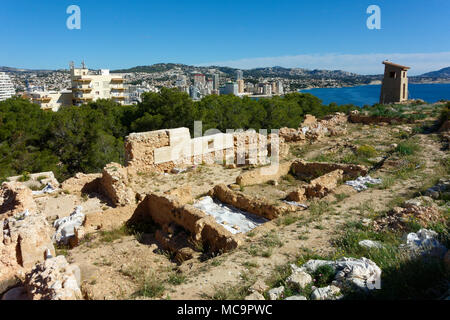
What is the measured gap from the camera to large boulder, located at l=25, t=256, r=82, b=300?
3408 millimetres

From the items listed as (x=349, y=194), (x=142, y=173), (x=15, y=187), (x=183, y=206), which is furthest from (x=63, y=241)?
(x=349, y=194)

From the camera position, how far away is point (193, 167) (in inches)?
481

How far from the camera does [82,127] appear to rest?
709 inches

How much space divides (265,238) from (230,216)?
7.34ft

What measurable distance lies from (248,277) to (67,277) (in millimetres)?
2537

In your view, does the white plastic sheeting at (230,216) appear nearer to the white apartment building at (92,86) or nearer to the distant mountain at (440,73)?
the white apartment building at (92,86)

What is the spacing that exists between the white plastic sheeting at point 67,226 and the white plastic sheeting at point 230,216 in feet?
10.7

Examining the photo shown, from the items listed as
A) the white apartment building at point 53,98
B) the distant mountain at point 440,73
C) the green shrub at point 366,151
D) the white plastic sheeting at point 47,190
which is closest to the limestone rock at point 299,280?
the white plastic sheeting at point 47,190

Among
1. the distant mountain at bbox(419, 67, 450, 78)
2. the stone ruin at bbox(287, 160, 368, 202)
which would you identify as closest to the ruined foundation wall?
the stone ruin at bbox(287, 160, 368, 202)

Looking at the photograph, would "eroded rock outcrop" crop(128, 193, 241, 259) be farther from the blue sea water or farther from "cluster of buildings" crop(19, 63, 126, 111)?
the blue sea water

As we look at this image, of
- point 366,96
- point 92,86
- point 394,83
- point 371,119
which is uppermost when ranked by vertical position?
point 366,96

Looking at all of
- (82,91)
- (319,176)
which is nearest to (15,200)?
(319,176)

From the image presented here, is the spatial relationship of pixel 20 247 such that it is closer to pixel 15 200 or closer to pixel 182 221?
pixel 15 200

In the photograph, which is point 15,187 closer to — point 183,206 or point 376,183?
point 183,206
